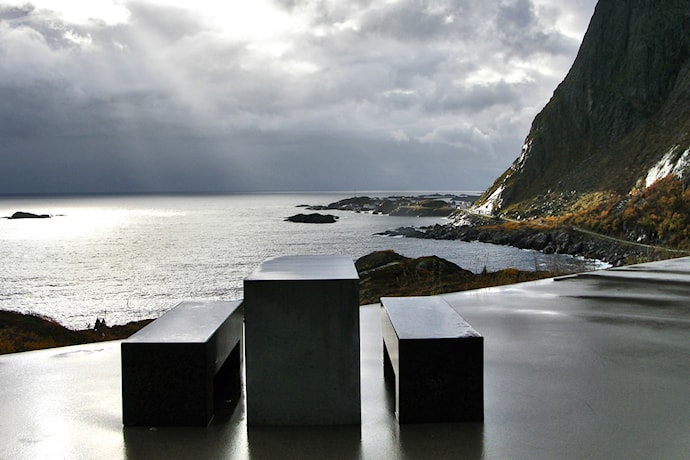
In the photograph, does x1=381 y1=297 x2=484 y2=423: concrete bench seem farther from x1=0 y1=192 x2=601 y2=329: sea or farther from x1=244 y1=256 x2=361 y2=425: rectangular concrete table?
x1=0 y1=192 x2=601 y2=329: sea

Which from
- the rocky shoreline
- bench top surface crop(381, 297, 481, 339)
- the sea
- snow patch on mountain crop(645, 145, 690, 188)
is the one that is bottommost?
the sea

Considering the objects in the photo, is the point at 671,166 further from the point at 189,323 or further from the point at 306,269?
the point at 189,323

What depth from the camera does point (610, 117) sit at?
79875mm

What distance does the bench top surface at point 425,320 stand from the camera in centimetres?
407

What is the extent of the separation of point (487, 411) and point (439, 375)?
0.55 metres

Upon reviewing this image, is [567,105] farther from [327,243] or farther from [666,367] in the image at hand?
[666,367]

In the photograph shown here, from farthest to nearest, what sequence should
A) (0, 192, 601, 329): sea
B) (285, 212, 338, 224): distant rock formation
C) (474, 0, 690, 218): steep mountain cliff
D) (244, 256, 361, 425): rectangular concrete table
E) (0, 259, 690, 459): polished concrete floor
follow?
(285, 212, 338, 224): distant rock formation, (474, 0, 690, 218): steep mountain cliff, (0, 192, 601, 329): sea, (244, 256, 361, 425): rectangular concrete table, (0, 259, 690, 459): polished concrete floor

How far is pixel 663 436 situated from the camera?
385 cm

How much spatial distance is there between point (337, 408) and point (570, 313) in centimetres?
489

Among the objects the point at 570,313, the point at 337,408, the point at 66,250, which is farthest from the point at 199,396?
the point at 66,250

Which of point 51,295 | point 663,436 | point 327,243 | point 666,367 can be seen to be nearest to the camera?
point 663,436

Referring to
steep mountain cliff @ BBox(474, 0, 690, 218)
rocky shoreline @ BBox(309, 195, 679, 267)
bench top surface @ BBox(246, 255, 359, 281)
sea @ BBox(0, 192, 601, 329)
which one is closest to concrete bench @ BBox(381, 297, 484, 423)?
bench top surface @ BBox(246, 255, 359, 281)

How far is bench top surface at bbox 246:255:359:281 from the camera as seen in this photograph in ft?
12.8

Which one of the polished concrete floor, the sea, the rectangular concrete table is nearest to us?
the polished concrete floor
